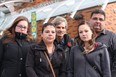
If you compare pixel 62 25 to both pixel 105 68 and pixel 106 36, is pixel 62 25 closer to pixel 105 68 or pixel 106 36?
pixel 106 36

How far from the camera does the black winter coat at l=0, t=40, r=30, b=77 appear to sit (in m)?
4.63

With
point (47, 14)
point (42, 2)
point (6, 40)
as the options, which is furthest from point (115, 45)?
point (42, 2)

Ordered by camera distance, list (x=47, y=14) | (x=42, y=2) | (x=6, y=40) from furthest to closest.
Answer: (x=42, y=2), (x=47, y=14), (x=6, y=40)

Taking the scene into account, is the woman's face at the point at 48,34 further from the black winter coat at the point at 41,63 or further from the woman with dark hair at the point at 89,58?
the woman with dark hair at the point at 89,58

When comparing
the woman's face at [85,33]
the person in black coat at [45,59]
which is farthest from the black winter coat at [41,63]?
the woman's face at [85,33]

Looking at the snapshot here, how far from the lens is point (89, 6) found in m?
12.7

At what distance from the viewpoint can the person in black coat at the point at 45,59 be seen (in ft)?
14.1

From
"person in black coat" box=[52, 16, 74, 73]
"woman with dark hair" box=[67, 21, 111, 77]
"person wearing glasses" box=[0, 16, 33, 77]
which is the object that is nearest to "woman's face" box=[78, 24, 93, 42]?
"woman with dark hair" box=[67, 21, 111, 77]

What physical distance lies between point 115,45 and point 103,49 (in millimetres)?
436

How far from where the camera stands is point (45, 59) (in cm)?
433

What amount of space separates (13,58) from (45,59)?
1.88ft

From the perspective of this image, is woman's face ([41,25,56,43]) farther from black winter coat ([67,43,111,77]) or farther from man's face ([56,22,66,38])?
man's face ([56,22,66,38])

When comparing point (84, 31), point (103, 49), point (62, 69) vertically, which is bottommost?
point (62, 69)

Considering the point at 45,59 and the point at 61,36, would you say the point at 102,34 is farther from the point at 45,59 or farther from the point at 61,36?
the point at 45,59
